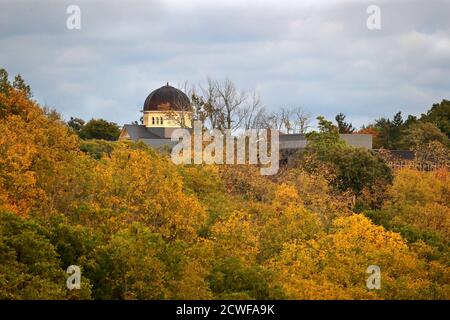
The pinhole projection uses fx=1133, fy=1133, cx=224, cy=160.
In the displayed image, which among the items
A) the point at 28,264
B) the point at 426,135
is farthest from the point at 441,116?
the point at 28,264

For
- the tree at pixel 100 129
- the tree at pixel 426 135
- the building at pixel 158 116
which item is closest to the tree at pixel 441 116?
the tree at pixel 426 135

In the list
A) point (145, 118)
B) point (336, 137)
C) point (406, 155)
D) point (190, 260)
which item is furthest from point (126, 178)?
point (145, 118)

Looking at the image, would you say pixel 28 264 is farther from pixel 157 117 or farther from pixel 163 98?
pixel 157 117

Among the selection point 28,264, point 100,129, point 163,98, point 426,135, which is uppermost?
point 163,98

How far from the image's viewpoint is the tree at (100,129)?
14750cm

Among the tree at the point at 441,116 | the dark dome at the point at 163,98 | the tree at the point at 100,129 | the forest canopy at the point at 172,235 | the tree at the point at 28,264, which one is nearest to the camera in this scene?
the tree at the point at 28,264

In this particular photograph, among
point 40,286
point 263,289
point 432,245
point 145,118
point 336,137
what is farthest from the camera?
point 145,118

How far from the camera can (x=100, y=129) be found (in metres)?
149

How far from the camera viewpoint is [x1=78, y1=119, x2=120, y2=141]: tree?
14750 centimetres

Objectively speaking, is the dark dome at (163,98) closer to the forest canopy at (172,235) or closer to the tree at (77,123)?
the tree at (77,123)
